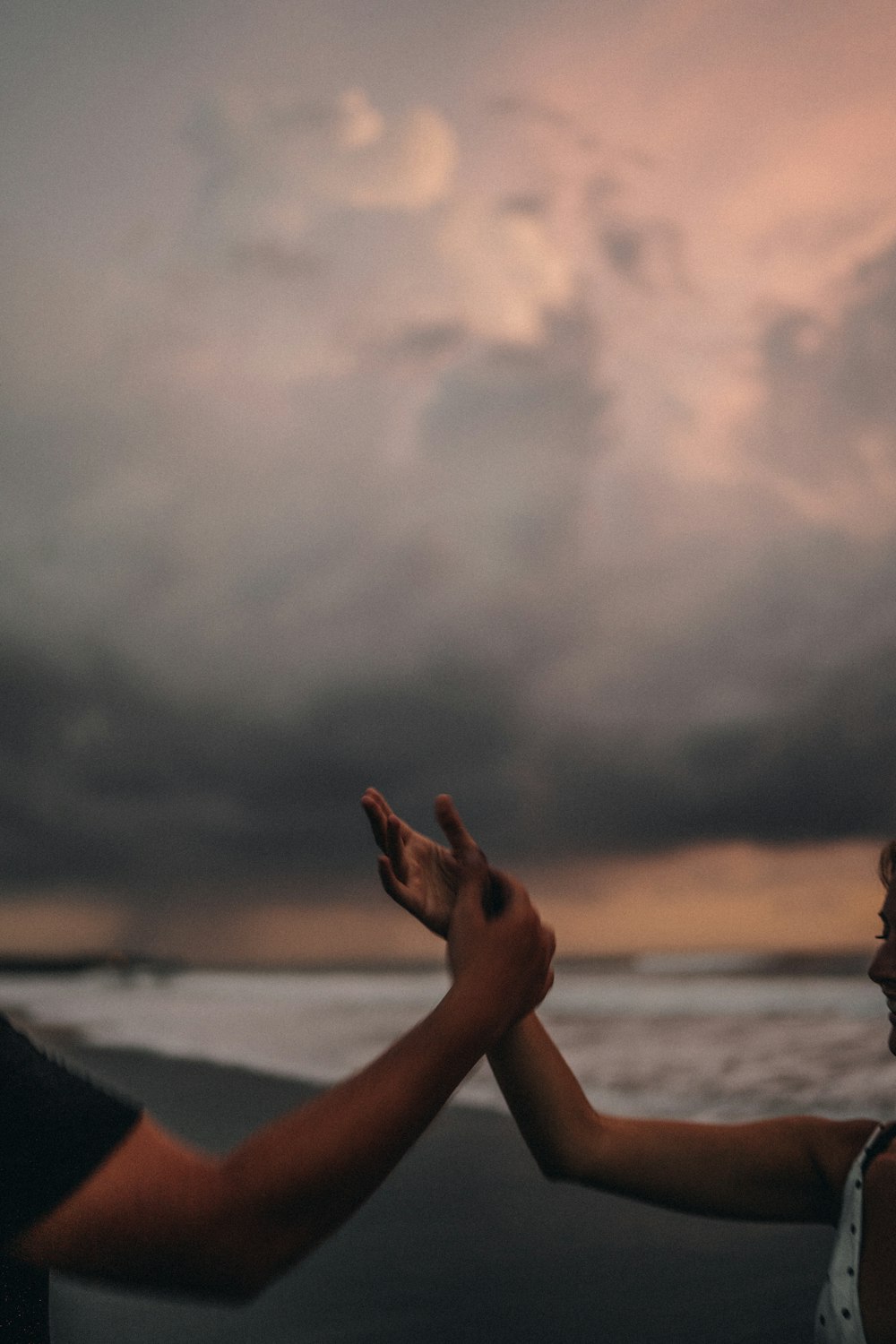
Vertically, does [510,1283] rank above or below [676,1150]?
below

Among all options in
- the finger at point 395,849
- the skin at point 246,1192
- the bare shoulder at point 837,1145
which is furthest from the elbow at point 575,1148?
the skin at point 246,1192

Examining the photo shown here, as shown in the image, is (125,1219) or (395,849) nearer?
(125,1219)

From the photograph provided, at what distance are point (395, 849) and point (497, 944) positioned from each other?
45 cm

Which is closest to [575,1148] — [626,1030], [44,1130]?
[44,1130]

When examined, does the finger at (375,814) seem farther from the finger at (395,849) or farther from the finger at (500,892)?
the finger at (500,892)

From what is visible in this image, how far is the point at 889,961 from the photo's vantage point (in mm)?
1763

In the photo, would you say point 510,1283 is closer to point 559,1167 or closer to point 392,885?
point 559,1167

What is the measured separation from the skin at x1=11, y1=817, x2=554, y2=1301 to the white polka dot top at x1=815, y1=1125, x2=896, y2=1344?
93 centimetres

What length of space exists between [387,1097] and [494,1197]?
5571mm

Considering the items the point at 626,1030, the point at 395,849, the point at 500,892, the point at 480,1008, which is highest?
the point at 395,849

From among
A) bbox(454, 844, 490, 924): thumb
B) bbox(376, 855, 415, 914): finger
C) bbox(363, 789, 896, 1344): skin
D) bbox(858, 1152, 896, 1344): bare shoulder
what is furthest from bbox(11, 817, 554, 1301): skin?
bbox(858, 1152, 896, 1344): bare shoulder

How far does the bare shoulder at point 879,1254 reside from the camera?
156cm

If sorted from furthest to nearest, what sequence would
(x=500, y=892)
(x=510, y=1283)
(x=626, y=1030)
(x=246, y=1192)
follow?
(x=626, y=1030), (x=510, y=1283), (x=500, y=892), (x=246, y=1192)

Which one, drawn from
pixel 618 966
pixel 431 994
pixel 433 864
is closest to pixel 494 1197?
pixel 433 864
